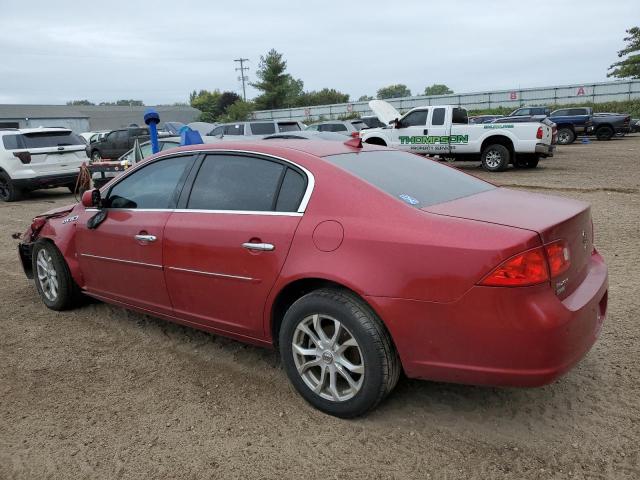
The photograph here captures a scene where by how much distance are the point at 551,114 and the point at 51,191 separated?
23.6 m

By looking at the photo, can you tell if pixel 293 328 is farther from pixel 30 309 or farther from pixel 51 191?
pixel 51 191

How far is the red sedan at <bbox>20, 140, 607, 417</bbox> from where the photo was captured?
2436 millimetres

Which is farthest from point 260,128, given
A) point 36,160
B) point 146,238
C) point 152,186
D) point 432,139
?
point 146,238

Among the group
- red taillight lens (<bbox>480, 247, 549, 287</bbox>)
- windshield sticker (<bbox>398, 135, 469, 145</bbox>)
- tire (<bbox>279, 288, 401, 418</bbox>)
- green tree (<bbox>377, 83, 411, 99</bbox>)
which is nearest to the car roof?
tire (<bbox>279, 288, 401, 418</bbox>)

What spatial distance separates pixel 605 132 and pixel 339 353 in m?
29.2

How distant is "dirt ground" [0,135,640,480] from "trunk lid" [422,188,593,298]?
2.52ft

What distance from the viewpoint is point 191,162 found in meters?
3.73

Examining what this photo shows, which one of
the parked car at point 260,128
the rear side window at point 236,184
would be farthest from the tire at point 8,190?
the rear side window at point 236,184

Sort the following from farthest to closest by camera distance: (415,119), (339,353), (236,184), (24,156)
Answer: (415,119), (24,156), (236,184), (339,353)

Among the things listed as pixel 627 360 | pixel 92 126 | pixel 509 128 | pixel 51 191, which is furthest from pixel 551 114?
pixel 92 126

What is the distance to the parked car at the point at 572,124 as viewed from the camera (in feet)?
87.4

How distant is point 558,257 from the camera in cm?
255

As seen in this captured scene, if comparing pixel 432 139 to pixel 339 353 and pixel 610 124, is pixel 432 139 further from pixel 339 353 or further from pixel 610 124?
pixel 610 124

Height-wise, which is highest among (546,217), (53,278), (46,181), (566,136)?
(546,217)
